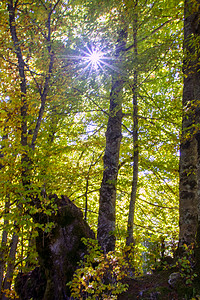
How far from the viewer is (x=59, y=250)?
4.73 metres

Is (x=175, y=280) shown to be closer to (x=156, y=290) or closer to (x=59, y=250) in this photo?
(x=156, y=290)

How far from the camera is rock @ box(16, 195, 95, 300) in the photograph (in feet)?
14.7

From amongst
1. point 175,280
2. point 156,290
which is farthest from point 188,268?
point 156,290

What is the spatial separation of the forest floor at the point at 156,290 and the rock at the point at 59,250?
136 centimetres

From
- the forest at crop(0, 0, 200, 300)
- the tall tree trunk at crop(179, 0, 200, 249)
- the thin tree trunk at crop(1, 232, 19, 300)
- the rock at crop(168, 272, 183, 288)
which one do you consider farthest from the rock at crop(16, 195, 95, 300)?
the tall tree trunk at crop(179, 0, 200, 249)

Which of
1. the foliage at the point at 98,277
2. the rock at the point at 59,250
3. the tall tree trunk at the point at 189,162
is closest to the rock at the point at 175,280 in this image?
the tall tree trunk at the point at 189,162

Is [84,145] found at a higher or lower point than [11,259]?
higher

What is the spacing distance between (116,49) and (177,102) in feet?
11.2

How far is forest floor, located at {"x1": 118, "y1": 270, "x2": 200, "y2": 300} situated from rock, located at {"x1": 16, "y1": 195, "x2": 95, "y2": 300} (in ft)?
4.47

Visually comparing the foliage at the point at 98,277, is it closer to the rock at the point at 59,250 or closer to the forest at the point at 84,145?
the forest at the point at 84,145

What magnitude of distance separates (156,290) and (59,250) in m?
2.38

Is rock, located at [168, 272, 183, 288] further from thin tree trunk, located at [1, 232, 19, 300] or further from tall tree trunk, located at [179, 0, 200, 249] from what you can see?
thin tree trunk, located at [1, 232, 19, 300]

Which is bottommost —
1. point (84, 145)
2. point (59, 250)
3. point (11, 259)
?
point (11, 259)

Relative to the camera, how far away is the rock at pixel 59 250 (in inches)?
177
